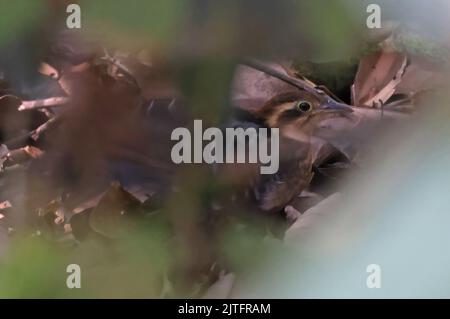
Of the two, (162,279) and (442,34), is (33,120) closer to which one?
(162,279)

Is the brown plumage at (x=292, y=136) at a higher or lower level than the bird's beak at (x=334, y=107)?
lower

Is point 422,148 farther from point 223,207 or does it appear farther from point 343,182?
point 223,207

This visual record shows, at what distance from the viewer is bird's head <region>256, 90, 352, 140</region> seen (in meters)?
1.27

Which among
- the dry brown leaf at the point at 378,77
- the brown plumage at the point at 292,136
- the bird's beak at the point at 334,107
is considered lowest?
the brown plumage at the point at 292,136

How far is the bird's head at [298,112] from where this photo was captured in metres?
1.27

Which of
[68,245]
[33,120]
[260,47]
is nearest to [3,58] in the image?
[33,120]

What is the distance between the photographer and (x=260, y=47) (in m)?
1.27

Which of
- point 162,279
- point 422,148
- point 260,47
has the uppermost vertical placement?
point 260,47

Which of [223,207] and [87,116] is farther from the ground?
[87,116]

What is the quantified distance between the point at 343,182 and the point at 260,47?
335mm

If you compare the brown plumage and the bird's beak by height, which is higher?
the bird's beak

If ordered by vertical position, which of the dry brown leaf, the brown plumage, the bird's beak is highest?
the dry brown leaf

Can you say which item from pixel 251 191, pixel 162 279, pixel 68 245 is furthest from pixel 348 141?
pixel 68 245

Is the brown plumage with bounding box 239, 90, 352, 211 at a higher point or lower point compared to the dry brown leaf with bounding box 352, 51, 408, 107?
lower
